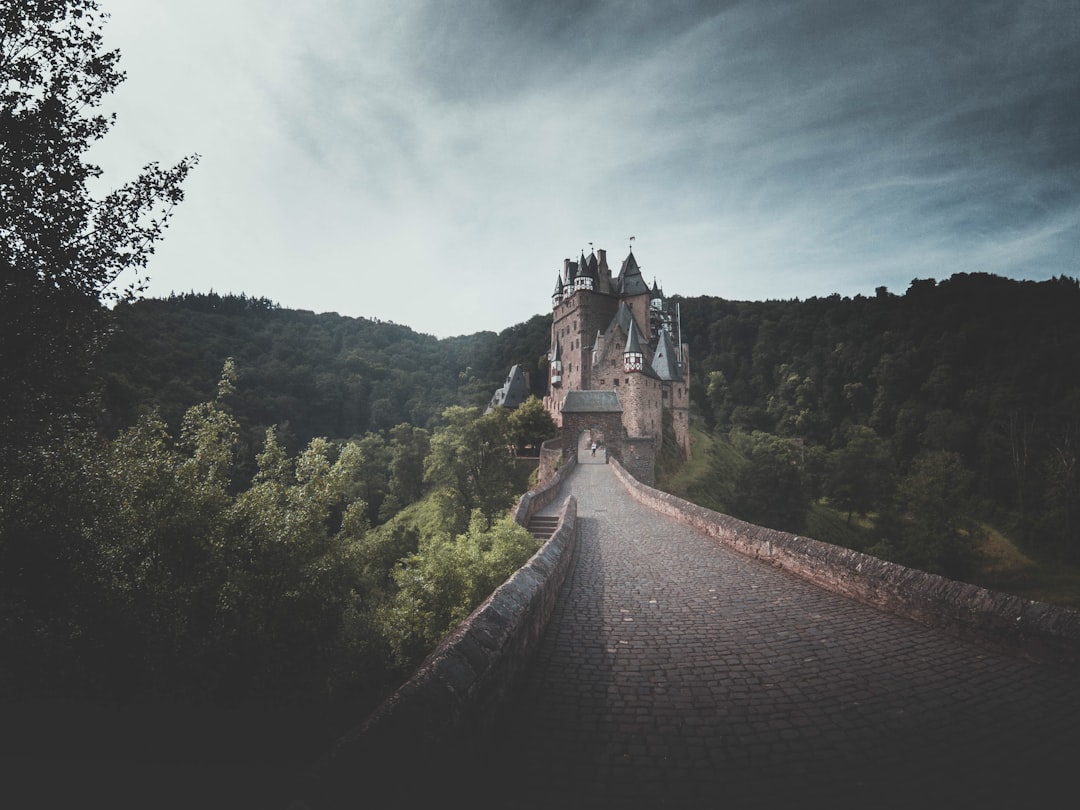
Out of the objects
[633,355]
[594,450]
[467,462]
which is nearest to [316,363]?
[633,355]

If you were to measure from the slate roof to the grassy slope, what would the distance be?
23.0ft

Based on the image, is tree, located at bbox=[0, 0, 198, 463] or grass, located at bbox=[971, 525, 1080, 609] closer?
tree, located at bbox=[0, 0, 198, 463]

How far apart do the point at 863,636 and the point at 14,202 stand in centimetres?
1191

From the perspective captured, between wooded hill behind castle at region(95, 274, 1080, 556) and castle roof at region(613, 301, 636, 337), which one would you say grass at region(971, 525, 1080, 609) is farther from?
castle roof at region(613, 301, 636, 337)

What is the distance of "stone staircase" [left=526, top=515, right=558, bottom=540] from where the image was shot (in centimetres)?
1458

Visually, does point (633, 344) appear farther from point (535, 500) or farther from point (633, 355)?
point (535, 500)

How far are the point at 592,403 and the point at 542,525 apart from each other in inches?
863

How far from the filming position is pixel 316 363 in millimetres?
93375

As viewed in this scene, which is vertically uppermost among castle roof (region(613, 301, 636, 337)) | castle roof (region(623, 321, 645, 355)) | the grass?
castle roof (region(613, 301, 636, 337))

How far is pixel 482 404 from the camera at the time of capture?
71188 mm

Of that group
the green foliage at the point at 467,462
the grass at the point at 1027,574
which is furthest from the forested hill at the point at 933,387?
the green foliage at the point at 467,462

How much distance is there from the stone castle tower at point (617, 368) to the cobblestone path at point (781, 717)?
1119 inches

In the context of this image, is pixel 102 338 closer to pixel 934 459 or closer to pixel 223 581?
pixel 223 581

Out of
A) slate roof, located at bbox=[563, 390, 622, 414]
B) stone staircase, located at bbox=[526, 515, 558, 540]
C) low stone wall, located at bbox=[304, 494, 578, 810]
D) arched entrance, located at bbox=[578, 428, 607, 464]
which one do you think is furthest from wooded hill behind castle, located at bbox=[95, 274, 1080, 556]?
slate roof, located at bbox=[563, 390, 622, 414]
